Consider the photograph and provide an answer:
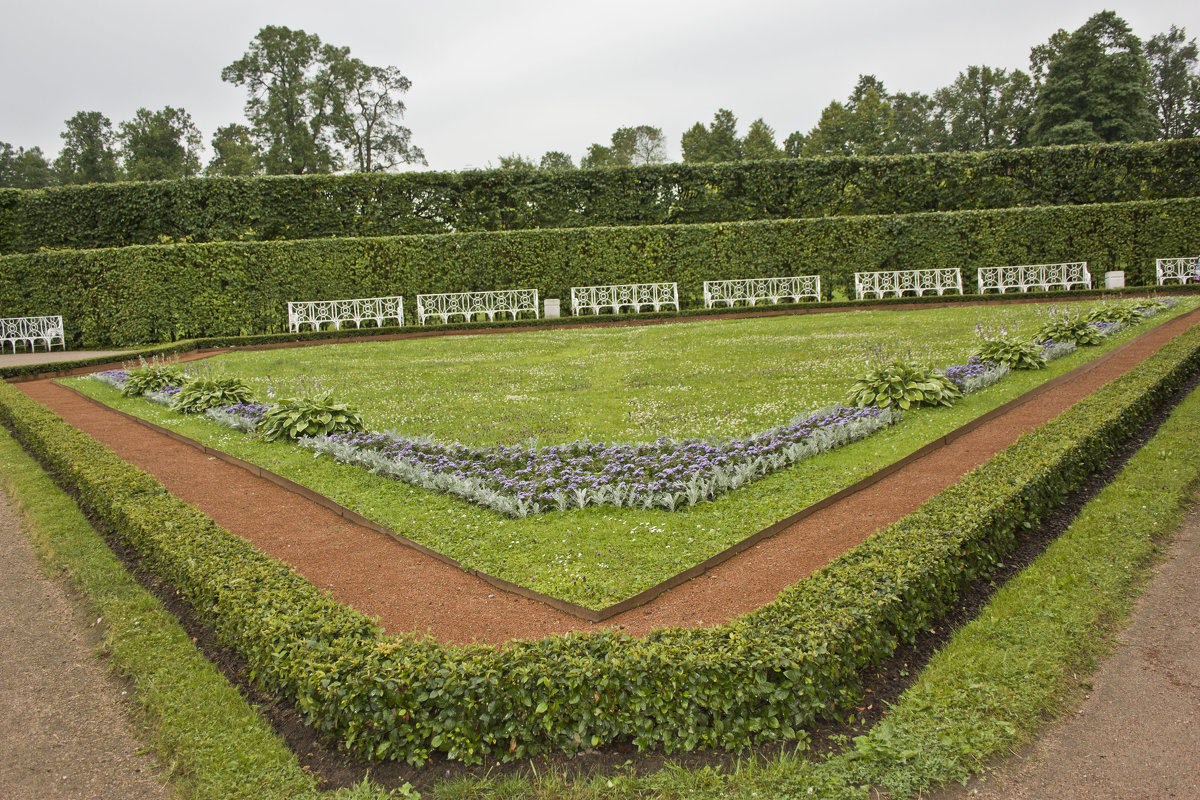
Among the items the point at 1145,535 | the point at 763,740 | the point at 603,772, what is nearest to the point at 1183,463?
the point at 1145,535

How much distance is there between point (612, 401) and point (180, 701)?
19.4ft

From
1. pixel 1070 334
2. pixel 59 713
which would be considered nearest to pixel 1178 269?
pixel 1070 334

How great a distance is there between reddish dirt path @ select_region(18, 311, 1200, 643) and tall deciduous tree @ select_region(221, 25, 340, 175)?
38801mm

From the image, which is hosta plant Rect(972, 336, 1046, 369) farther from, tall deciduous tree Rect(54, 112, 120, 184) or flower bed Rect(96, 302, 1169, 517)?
tall deciduous tree Rect(54, 112, 120, 184)

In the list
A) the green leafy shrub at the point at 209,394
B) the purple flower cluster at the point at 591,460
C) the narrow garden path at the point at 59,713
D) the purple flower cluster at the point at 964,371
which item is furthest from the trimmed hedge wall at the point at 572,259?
the narrow garden path at the point at 59,713

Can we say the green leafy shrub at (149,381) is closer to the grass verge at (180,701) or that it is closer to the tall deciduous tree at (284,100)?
the grass verge at (180,701)

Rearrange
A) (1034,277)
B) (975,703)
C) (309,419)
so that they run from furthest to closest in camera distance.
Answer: (1034,277), (309,419), (975,703)

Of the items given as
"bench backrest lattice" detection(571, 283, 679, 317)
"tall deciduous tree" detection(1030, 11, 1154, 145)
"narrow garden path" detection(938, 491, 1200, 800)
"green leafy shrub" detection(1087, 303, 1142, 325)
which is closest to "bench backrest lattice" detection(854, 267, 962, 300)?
"bench backrest lattice" detection(571, 283, 679, 317)

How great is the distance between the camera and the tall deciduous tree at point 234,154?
42969 mm

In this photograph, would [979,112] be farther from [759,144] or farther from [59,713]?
[59,713]

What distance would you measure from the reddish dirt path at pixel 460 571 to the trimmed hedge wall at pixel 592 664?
42cm

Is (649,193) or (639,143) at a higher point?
(639,143)

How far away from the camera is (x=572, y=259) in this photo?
71.9ft

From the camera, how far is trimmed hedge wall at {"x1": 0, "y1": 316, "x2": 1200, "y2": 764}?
285cm
